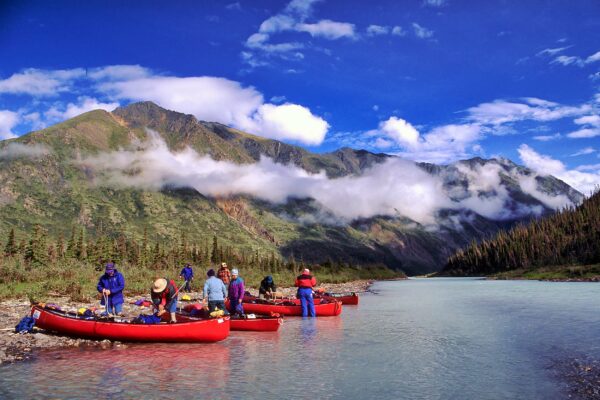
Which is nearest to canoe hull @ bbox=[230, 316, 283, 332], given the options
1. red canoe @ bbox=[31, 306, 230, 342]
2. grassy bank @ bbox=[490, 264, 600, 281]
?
red canoe @ bbox=[31, 306, 230, 342]

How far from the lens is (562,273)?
13100 cm

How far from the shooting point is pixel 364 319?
36312mm

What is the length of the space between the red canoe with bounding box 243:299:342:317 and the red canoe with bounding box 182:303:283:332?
7.50m

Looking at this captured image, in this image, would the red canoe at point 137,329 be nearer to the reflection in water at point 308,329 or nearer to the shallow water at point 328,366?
the shallow water at point 328,366

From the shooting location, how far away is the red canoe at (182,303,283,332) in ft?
92.1

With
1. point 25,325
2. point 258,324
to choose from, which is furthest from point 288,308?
point 25,325

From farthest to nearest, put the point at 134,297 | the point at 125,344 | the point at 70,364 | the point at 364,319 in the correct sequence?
the point at 134,297
the point at 364,319
the point at 125,344
the point at 70,364

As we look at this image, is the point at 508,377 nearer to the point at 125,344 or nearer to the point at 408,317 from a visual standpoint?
the point at 125,344

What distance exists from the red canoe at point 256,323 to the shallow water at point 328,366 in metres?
0.74

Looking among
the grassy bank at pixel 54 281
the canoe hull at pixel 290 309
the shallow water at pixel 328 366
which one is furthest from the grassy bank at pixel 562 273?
the grassy bank at pixel 54 281

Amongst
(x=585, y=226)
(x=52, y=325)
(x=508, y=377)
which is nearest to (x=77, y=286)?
(x=52, y=325)

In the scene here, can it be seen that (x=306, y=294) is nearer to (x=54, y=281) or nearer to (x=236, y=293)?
(x=236, y=293)

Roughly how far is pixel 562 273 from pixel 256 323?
12726 centimetres

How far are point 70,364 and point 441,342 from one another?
1751cm
